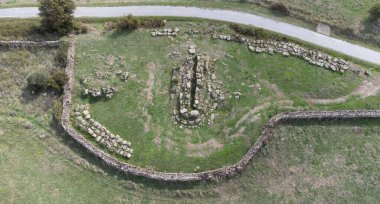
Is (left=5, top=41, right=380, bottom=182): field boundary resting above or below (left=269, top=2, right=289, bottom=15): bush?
below

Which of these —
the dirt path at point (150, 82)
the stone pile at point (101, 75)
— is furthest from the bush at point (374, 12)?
the stone pile at point (101, 75)

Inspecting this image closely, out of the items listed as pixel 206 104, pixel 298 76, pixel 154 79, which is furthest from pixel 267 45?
pixel 154 79

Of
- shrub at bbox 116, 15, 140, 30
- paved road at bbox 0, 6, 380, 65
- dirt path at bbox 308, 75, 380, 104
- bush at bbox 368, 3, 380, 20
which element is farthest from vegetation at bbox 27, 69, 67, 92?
bush at bbox 368, 3, 380, 20

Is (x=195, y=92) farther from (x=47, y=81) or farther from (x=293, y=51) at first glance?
(x=47, y=81)

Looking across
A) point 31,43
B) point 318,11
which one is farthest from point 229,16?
point 31,43

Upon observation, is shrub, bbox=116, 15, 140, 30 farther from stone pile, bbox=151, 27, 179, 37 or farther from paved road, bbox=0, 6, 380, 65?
paved road, bbox=0, 6, 380, 65

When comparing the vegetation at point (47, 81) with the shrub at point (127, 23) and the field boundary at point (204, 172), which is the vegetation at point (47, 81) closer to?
the field boundary at point (204, 172)
